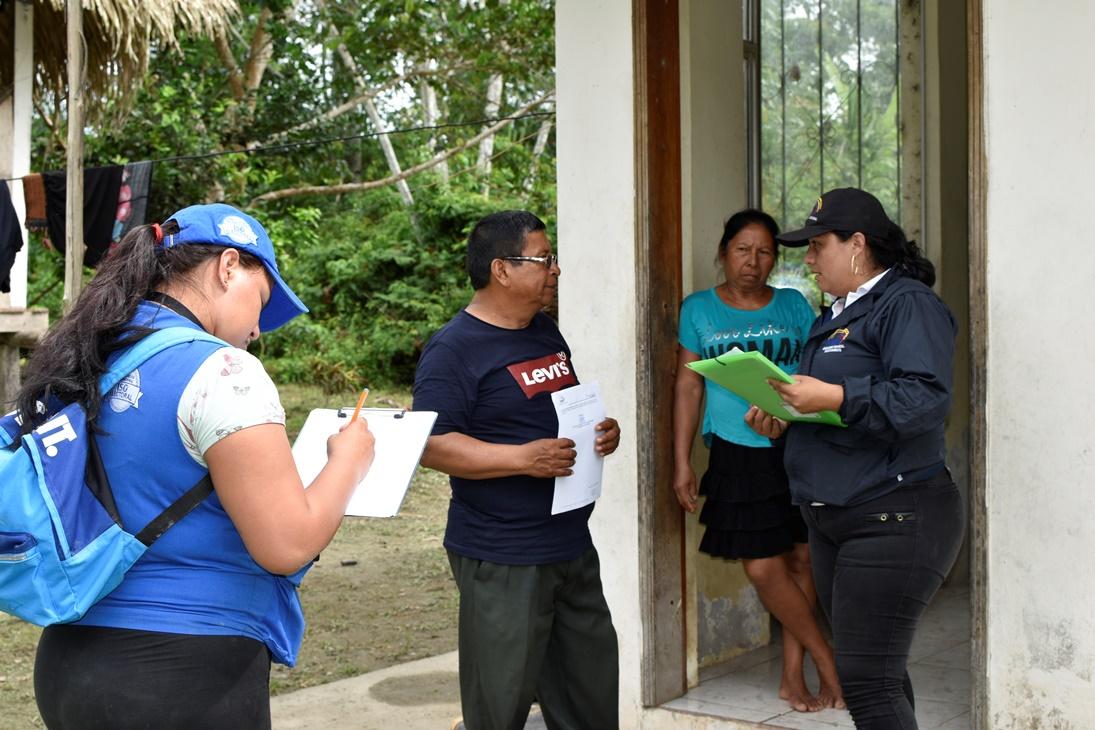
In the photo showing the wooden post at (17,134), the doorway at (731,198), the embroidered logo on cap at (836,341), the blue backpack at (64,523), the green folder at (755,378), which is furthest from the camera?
the wooden post at (17,134)

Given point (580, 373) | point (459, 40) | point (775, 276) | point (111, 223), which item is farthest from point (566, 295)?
point (459, 40)

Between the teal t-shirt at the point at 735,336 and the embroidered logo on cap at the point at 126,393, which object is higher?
the embroidered logo on cap at the point at 126,393

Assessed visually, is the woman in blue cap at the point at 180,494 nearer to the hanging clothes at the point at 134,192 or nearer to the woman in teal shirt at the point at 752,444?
the woman in teal shirt at the point at 752,444

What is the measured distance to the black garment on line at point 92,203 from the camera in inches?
388

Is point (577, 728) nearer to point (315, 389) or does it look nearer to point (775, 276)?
point (775, 276)

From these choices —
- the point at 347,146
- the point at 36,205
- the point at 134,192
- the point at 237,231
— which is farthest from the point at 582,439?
the point at 347,146

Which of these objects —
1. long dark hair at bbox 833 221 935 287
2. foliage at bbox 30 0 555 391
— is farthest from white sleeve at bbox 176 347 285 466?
foliage at bbox 30 0 555 391

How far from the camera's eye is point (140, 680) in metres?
2.18

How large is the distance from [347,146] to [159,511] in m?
19.2

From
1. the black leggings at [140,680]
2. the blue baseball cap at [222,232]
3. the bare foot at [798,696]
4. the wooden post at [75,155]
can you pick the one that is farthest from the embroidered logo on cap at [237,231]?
the wooden post at [75,155]

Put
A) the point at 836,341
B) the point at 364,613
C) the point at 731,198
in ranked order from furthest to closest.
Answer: the point at 364,613, the point at 731,198, the point at 836,341

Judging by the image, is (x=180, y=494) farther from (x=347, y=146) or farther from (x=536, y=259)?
(x=347, y=146)

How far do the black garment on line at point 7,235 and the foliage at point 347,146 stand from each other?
1121 millimetres

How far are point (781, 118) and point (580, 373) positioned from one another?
1.74m
